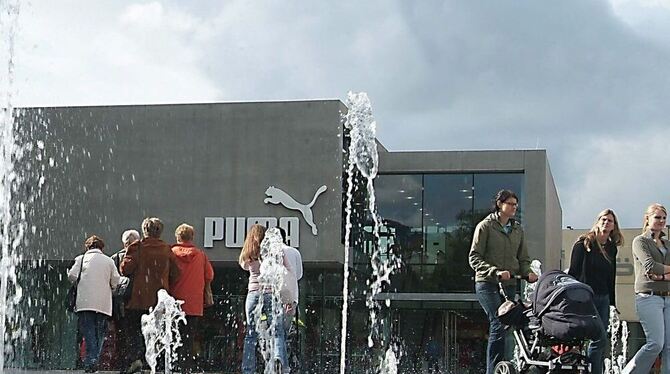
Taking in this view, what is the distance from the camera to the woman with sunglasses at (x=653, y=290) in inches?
356

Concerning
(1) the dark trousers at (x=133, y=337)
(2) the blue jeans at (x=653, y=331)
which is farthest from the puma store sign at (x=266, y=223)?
(2) the blue jeans at (x=653, y=331)

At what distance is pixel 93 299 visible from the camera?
10.6 metres

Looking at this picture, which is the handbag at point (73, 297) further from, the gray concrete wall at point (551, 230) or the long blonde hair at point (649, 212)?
the gray concrete wall at point (551, 230)

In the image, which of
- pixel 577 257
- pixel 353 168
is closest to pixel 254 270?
pixel 577 257

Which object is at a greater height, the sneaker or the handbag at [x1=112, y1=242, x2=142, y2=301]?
the handbag at [x1=112, y1=242, x2=142, y2=301]

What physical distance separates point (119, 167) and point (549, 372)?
75.9 ft

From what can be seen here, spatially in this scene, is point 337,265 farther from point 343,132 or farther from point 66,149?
point 66,149

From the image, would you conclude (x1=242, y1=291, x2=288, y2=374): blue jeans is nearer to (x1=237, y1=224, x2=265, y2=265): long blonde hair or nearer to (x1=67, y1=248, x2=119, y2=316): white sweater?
(x1=237, y1=224, x2=265, y2=265): long blonde hair

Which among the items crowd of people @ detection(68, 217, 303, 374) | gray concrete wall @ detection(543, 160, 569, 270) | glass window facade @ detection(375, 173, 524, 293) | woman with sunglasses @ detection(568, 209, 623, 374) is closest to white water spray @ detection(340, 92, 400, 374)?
glass window facade @ detection(375, 173, 524, 293)

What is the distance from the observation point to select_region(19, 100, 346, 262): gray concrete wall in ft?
94.6

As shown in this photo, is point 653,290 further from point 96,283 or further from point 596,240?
point 96,283

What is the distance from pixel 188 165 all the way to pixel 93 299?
62.8ft

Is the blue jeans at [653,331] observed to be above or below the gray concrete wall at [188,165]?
below

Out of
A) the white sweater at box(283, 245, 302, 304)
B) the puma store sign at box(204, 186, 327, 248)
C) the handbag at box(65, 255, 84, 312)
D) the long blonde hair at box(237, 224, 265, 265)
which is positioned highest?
the puma store sign at box(204, 186, 327, 248)
